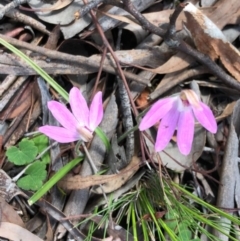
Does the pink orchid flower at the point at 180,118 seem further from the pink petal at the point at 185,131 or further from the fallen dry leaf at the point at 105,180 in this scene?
the fallen dry leaf at the point at 105,180

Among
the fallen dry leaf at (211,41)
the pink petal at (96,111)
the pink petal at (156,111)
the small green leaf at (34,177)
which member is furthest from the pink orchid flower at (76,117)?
the fallen dry leaf at (211,41)

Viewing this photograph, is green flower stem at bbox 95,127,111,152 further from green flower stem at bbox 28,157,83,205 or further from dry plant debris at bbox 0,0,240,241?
green flower stem at bbox 28,157,83,205

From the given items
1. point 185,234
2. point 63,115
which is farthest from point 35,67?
point 185,234

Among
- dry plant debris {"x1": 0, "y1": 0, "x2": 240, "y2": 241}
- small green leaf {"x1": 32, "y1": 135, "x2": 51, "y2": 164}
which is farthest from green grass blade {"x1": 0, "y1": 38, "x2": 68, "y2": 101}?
small green leaf {"x1": 32, "y1": 135, "x2": 51, "y2": 164}

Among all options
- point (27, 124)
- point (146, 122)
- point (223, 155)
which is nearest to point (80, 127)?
point (146, 122)

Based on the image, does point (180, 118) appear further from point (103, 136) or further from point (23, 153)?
point (23, 153)

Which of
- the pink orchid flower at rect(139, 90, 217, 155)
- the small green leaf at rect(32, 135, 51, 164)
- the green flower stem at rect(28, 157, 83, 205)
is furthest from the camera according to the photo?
the small green leaf at rect(32, 135, 51, 164)
